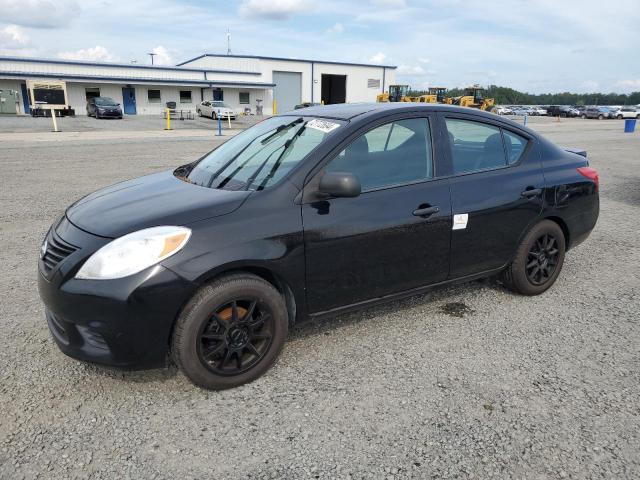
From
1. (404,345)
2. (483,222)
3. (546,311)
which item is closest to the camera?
(404,345)

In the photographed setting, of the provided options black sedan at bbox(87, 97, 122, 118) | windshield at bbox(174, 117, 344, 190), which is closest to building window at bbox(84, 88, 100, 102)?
black sedan at bbox(87, 97, 122, 118)

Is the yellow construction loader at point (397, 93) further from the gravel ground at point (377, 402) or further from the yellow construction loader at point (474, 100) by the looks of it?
the gravel ground at point (377, 402)

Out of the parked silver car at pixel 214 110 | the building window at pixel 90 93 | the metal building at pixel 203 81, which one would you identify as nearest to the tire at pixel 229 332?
the parked silver car at pixel 214 110

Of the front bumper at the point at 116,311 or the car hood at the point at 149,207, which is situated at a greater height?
the car hood at the point at 149,207

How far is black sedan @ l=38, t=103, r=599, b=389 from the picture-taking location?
2676mm

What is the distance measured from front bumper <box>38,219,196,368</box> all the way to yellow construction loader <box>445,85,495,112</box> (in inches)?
1723

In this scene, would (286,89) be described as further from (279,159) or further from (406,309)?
(279,159)

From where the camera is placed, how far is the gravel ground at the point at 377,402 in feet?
7.83

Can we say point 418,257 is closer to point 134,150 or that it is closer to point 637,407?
point 637,407

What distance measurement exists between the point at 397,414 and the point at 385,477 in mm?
490

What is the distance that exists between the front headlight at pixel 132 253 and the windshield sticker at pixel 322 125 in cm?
123

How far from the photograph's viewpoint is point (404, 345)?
3496 millimetres

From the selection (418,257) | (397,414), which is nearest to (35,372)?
(397,414)

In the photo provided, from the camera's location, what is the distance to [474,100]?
45.4 m
